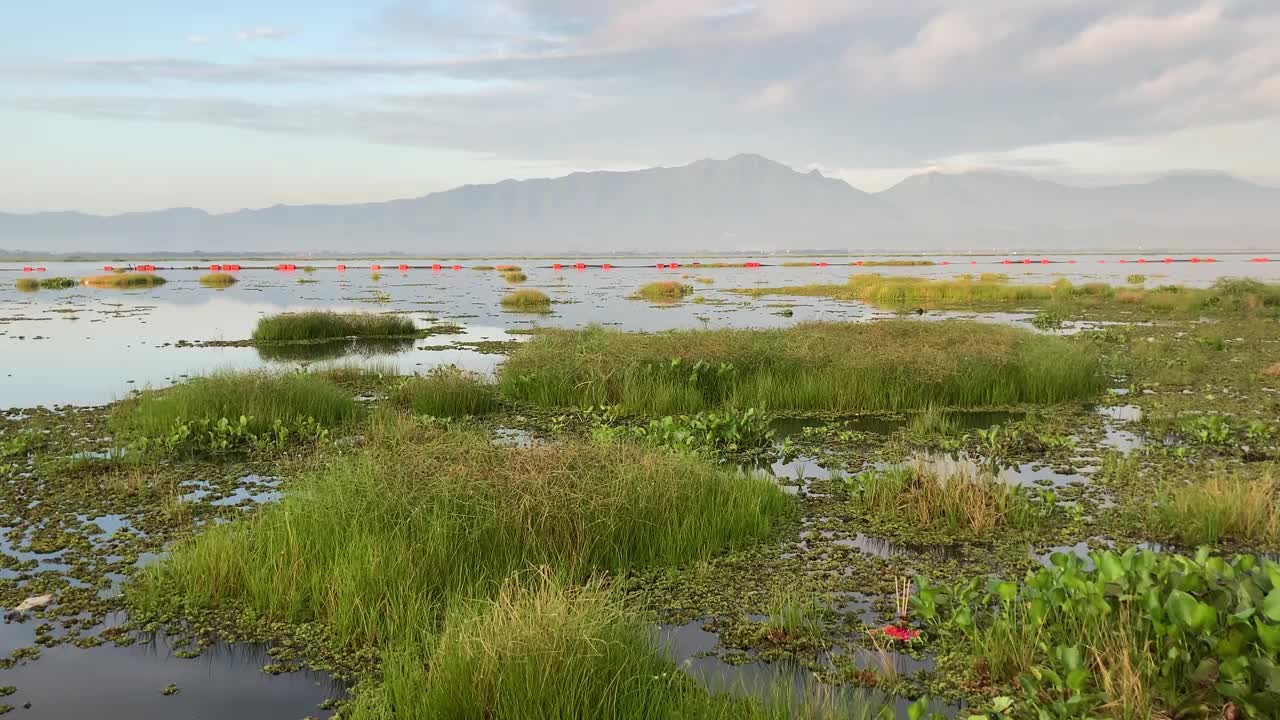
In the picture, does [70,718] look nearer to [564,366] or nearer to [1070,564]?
[1070,564]

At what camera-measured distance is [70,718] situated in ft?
19.7

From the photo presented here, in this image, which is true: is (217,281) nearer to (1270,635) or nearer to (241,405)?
(241,405)

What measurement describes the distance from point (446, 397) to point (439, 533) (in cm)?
981

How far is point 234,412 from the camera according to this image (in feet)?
49.0

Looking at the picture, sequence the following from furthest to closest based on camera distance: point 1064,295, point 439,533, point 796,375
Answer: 1. point 1064,295
2. point 796,375
3. point 439,533

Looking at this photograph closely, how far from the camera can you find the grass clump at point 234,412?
14039 millimetres

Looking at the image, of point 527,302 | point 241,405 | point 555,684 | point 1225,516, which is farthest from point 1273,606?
point 527,302

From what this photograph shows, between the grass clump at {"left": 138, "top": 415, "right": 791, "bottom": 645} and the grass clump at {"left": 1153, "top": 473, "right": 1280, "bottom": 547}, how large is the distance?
452 cm

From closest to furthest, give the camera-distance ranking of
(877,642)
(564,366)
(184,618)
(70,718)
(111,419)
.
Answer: (70,718)
(877,642)
(184,618)
(111,419)
(564,366)

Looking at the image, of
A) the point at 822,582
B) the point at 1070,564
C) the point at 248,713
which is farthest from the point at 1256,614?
the point at 248,713

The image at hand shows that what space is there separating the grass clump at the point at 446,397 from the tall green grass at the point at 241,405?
1349 millimetres

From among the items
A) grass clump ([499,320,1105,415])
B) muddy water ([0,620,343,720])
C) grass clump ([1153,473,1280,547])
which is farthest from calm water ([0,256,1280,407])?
grass clump ([1153,473,1280,547])

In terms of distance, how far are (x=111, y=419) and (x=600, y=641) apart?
572 inches

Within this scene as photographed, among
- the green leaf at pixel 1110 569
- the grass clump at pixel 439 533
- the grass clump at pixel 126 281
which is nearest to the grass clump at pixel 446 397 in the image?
the grass clump at pixel 439 533
